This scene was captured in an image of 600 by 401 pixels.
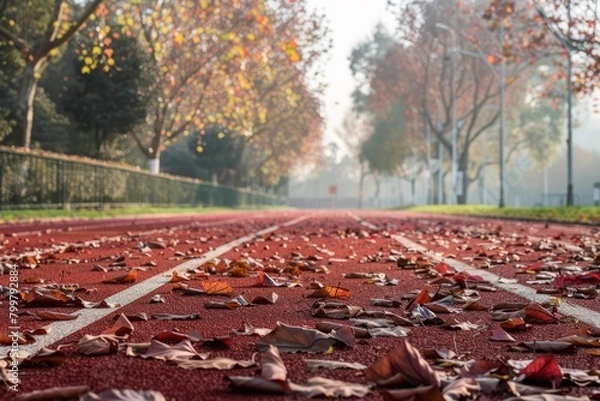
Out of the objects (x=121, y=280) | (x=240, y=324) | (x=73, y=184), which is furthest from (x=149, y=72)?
(x=240, y=324)

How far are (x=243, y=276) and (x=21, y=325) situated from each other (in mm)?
3207

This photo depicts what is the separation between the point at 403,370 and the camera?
3301mm

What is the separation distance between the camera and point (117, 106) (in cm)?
4309

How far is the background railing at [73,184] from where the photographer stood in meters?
25.2

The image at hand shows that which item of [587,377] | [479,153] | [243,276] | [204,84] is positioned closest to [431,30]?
[204,84]

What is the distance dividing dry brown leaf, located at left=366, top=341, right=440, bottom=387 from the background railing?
21.8 meters

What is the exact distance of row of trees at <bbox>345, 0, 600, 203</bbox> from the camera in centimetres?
2492

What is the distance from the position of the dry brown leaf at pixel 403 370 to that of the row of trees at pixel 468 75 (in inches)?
717

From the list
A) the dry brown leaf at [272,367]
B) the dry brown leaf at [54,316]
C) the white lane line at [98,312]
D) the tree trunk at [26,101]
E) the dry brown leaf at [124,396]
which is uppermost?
the tree trunk at [26,101]

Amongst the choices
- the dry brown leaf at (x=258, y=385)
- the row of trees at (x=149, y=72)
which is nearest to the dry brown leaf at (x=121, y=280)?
the dry brown leaf at (x=258, y=385)

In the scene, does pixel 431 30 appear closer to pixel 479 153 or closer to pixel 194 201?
pixel 194 201

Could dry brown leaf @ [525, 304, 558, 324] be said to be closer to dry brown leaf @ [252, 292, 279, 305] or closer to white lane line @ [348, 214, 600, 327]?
white lane line @ [348, 214, 600, 327]

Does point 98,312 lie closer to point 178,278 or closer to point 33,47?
point 178,278

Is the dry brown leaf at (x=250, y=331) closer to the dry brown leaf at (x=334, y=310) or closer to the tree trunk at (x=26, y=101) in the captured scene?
the dry brown leaf at (x=334, y=310)
